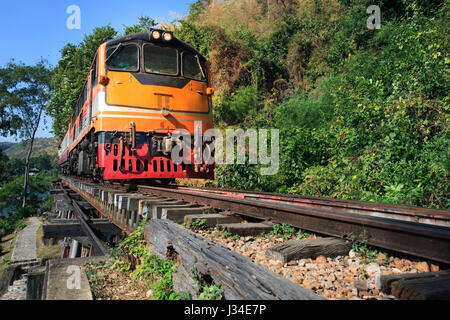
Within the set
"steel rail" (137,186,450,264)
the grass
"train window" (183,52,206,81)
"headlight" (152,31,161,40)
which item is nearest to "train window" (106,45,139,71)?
"headlight" (152,31,161,40)

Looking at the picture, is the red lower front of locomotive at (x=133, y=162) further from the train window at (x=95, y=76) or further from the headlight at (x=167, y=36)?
the headlight at (x=167, y=36)

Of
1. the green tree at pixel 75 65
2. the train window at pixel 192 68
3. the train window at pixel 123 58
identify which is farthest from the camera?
the green tree at pixel 75 65

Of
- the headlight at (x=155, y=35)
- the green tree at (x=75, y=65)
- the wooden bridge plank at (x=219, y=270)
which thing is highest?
the green tree at (x=75, y=65)

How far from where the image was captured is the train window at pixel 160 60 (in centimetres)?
735

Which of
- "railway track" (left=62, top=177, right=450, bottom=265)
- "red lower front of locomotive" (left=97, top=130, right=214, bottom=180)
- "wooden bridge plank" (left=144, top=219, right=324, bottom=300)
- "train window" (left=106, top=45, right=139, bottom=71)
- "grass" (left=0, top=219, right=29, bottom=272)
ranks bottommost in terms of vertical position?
"grass" (left=0, top=219, right=29, bottom=272)

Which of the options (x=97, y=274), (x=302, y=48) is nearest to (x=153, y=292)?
(x=97, y=274)

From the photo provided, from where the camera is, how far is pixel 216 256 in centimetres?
186

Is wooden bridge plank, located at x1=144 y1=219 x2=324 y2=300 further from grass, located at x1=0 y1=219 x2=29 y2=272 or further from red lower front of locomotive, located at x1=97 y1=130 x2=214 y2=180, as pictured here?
grass, located at x1=0 y1=219 x2=29 y2=272

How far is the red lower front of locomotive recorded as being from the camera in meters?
6.69

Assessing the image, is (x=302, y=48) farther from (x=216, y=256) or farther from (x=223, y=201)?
(x=216, y=256)

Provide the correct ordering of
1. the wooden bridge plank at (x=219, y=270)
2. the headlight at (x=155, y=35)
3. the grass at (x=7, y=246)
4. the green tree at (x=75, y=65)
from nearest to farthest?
the wooden bridge plank at (x=219, y=270) → the headlight at (x=155, y=35) → the grass at (x=7, y=246) → the green tree at (x=75, y=65)

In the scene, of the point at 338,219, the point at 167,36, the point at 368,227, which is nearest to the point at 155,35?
the point at 167,36

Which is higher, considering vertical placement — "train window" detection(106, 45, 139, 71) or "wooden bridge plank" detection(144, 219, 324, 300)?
"train window" detection(106, 45, 139, 71)

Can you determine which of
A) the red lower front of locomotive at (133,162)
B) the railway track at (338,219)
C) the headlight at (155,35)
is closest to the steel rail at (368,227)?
the railway track at (338,219)
